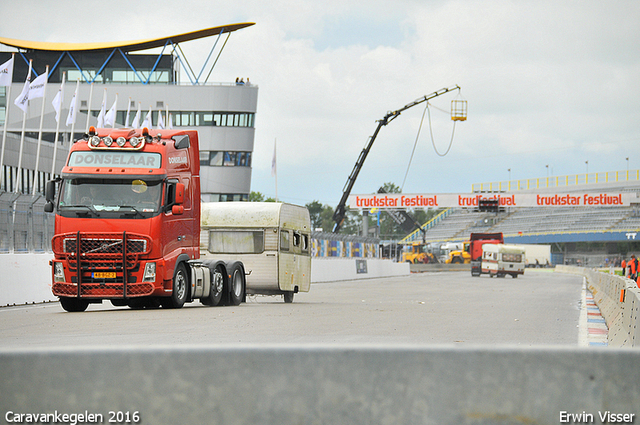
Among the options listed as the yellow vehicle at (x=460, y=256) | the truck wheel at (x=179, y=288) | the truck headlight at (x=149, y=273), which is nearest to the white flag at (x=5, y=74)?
the truck wheel at (x=179, y=288)

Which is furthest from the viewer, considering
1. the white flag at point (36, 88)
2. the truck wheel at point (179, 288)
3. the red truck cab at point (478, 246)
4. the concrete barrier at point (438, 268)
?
the concrete barrier at point (438, 268)

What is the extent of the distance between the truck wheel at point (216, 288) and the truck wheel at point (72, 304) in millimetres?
2780

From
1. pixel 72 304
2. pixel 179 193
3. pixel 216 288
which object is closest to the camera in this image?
pixel 179 193

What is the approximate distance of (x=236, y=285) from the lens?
19250 mm

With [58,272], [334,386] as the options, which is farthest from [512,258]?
[334,386]

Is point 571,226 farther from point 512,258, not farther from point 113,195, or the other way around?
point 113,195

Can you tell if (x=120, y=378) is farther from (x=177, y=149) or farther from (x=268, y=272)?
(x=268, y=272)

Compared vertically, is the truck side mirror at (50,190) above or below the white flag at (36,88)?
below

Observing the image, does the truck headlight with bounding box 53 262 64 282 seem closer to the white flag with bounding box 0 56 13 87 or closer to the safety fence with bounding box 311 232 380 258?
the safety fence with bounding box 311 232 380 258

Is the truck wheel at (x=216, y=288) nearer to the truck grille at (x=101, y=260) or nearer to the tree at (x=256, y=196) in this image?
the truck grille at (x=101, y=260)

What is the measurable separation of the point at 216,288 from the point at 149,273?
2.96 m

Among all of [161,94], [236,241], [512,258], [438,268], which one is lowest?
[438,268]

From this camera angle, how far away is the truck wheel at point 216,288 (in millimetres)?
18094

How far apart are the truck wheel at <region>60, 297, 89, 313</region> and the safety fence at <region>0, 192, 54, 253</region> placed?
16.0 ft
